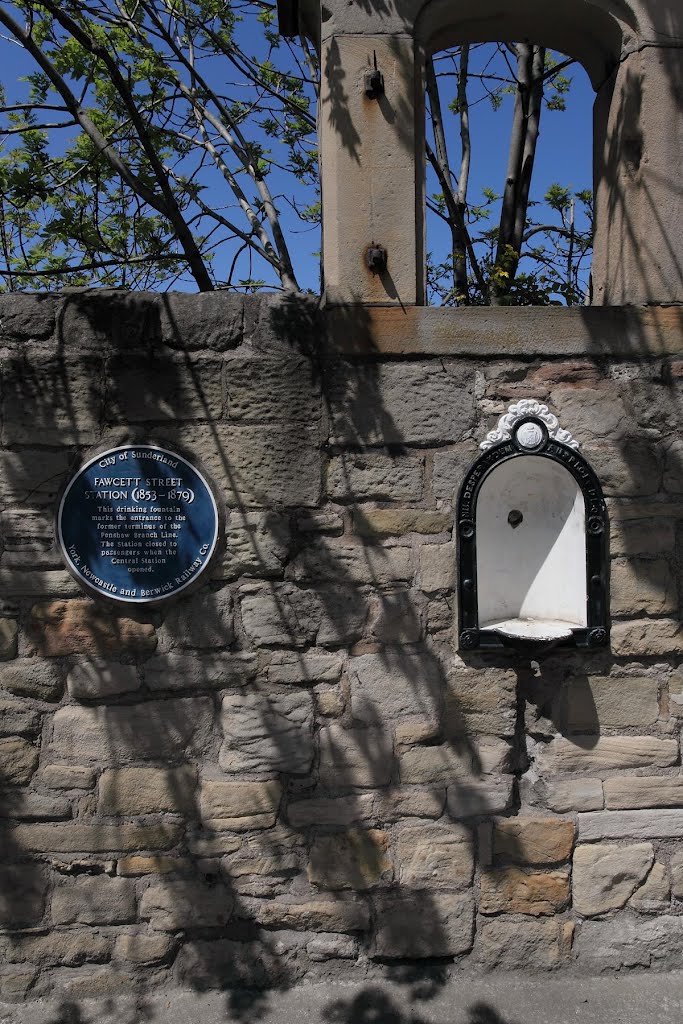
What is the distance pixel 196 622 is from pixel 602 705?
58.2 inches

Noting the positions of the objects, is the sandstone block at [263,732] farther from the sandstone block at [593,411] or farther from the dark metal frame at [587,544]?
the sandstone block at [593,411]

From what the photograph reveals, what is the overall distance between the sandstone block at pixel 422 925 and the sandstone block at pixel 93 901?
0.88 meters

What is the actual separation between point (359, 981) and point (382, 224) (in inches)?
105

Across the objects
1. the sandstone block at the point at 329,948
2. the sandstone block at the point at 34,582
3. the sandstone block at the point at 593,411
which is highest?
the sandstone block at the point at 593,411

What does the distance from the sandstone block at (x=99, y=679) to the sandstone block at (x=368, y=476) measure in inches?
37.1

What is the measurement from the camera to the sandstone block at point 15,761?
277 cm

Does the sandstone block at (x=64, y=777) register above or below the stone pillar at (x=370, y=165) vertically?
below

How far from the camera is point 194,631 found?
9.15 feet

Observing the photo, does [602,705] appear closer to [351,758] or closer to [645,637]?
[645,637]

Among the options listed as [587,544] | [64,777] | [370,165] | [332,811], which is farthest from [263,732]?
[370,165]

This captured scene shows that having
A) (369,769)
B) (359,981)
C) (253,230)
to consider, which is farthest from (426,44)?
(253,230)

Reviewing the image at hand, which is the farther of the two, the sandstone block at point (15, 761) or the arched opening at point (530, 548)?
the arched opening at point (530, 548)

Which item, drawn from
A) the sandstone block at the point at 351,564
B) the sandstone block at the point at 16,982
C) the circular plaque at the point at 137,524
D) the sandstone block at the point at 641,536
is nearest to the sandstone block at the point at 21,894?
the sandstone block at the point at 16,982

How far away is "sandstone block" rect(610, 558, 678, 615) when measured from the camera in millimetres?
2879
